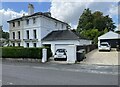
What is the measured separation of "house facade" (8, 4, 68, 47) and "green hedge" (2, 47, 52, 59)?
11155 mm

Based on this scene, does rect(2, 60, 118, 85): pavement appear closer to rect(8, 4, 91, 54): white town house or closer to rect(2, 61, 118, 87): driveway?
rect(2, 61, 118, 87): driveway

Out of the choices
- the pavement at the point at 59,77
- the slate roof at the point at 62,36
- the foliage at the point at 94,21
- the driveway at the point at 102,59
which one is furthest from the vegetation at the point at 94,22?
the pavement at the point at 59,77

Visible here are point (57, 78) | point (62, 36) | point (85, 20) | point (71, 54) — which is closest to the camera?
point (57, 78)

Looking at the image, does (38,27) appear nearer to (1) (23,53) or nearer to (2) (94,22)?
(1) (23,53)

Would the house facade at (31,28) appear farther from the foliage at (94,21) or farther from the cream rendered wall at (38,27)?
the foliage at (94,21)

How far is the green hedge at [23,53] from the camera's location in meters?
24.2

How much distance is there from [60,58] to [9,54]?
7.41 meters

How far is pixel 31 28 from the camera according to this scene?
38719 millimetres

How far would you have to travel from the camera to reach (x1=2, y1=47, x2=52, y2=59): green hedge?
24188 millimetres

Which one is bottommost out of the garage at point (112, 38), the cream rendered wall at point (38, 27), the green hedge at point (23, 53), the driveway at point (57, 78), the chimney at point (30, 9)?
the driveway at point (57, 78)

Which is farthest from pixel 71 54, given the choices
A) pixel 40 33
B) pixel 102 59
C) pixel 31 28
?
pixel 31 28

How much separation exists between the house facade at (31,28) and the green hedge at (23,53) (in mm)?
11155

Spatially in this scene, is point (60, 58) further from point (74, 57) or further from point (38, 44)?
point (38, 44)

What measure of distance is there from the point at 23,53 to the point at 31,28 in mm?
14048
